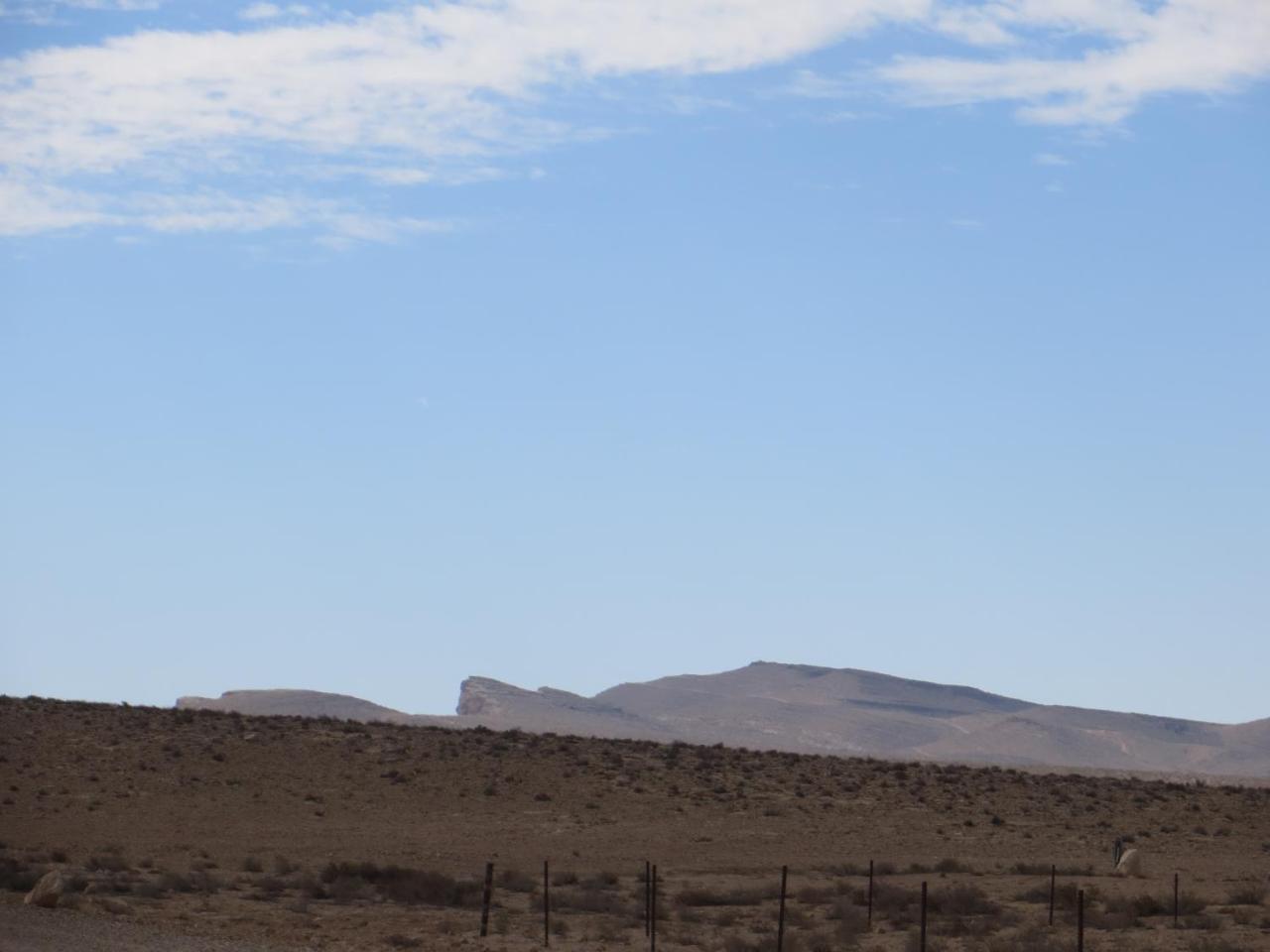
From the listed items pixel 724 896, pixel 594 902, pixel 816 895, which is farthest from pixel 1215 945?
pixel 594 902

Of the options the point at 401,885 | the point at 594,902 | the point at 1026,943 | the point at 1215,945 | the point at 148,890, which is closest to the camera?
the point at 1026,943

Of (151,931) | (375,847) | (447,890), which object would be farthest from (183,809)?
(151,931)

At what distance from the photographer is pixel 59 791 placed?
5722 cm

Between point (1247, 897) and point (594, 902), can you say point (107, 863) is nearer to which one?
point (594, 902)

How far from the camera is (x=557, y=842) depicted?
175ft

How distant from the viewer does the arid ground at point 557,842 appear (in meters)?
31.1

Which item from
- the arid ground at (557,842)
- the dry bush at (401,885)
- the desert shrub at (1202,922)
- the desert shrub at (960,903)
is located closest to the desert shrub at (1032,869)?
the arid ground at (557,842)

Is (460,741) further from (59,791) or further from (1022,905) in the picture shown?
(1022,905)

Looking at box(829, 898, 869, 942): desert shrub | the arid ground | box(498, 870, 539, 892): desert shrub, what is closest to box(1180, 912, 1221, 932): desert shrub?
the arid ground

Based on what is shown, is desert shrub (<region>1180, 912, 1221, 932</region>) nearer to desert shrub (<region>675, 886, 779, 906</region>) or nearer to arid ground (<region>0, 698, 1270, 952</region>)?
arid ground (<region>0, 698, 1270, 952</region>)

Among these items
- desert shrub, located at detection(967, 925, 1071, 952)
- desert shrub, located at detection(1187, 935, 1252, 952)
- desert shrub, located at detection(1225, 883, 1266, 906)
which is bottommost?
desert shrub, located at detection(967, 925, 1071, 952)

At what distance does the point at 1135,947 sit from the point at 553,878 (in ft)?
50.7

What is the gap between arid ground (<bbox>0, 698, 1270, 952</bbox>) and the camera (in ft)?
102

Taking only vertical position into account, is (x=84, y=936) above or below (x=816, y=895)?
below
